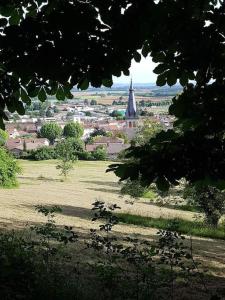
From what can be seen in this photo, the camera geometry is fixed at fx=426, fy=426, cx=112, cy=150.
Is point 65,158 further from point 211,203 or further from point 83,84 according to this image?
point 83,84

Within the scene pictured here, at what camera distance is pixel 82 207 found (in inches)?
1302

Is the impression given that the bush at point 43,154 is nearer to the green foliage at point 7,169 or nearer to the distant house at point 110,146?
the distant house at point 110,146

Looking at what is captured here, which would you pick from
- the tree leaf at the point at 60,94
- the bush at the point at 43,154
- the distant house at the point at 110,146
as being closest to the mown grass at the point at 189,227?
the tree leaf at the point at 60,94

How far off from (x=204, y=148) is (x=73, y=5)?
1601 mm

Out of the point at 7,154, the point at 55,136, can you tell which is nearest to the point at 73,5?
the point at 7,154

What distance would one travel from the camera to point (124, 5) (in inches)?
125

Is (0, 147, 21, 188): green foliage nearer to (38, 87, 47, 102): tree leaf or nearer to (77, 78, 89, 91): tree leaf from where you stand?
(38, 87, 47, 102): tree leaf

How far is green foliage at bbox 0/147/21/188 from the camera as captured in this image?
41.0m

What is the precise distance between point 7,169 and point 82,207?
12.1 metres

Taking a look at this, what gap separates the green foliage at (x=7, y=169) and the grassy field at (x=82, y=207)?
1577 millimetres

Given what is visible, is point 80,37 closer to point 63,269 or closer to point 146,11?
point 146,11

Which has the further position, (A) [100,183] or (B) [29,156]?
(B) [29,156]

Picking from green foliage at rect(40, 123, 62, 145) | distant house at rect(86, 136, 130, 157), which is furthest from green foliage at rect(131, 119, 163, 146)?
green foliage at rect(40, 123, 62, 145)

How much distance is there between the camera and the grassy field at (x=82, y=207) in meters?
18.4
